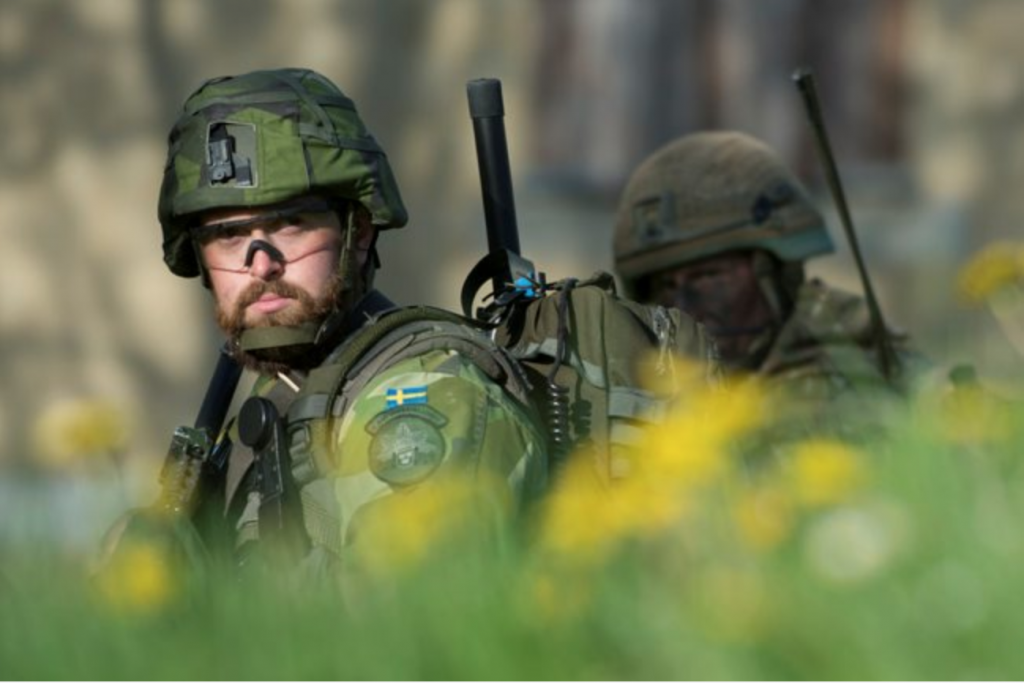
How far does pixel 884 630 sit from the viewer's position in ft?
7.95

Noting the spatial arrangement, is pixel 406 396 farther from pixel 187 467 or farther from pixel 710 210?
pixel 710 210

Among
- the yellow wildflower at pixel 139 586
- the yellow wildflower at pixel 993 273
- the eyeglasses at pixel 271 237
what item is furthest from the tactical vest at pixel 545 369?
the yellow wildflower at pixel 139 586

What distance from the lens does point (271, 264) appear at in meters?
4.45

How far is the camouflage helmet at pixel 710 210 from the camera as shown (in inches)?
264

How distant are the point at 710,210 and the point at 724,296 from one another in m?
0.26

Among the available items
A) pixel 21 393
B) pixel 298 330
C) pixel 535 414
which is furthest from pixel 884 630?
pixel 21 393

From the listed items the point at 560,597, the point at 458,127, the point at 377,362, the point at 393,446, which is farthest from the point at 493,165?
the point at 458,127

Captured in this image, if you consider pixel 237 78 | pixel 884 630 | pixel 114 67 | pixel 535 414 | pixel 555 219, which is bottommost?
pixel 884 630

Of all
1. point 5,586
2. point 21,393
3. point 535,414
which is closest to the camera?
point 5,586

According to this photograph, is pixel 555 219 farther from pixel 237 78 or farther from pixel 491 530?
pixel 491 530

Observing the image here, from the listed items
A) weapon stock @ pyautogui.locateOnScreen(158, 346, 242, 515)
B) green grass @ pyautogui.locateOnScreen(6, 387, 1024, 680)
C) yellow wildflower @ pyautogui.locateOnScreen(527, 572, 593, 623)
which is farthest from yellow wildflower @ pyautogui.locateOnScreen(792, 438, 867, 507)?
weapon stock @ pyautogui.locateOnScreen(158, 346, 242, 515)

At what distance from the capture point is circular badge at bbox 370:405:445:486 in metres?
3.87

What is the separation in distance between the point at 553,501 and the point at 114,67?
7249 millimetres

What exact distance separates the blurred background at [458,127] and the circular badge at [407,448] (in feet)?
21.8
